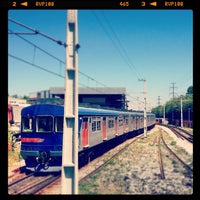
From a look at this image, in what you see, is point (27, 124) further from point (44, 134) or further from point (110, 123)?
point (110, 123)

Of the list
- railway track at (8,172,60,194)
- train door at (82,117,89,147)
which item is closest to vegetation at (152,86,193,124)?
train door at (82,117,89,147)

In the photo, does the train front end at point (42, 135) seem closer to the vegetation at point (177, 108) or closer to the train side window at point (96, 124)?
the train side window at point (96, 124)

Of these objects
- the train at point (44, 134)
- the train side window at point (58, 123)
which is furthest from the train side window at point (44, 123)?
the train side window at point (58, 123)

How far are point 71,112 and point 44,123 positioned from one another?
4969mm

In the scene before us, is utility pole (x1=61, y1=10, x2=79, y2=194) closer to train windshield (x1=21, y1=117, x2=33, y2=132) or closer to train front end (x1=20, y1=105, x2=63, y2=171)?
train front end (x1=20, y1=105, x2=63, y2=171)

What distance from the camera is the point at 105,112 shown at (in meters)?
17.7

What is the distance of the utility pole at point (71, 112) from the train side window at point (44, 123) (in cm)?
467

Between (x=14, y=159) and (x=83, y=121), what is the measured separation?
18.0 ft

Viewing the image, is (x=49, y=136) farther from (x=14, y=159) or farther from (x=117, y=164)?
(x=14, y=159)

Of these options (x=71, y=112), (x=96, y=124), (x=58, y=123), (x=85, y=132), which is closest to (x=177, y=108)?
→ (x=96, y=124)

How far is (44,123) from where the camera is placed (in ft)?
38.1

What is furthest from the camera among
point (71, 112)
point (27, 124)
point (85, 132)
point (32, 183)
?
point (85, 132)

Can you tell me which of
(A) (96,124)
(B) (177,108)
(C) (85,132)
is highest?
(B) (177,108)
